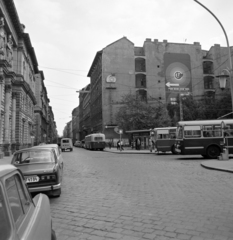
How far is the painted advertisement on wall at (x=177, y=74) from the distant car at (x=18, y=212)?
57.1m

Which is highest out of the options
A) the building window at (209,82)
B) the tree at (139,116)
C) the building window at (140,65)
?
the building window at (140,65)

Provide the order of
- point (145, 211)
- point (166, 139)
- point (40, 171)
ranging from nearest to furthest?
point (145, 211)
point (40, 171)
point (166, 139)

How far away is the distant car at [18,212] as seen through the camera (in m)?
1.90

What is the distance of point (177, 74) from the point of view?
195 feet

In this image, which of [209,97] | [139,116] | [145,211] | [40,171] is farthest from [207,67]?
[145,211]

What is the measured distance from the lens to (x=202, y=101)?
57.2 m

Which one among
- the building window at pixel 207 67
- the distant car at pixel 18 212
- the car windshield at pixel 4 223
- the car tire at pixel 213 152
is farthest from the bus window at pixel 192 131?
the building window at pixel 207 67

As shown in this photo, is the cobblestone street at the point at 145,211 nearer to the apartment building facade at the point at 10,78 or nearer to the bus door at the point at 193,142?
the bus door at the point at 193,142

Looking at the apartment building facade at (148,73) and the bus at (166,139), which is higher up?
the apartment building facade at (148,73)

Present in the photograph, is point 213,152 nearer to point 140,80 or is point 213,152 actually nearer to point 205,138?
point 205,138

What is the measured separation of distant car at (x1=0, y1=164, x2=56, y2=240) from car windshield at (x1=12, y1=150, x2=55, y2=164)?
16.8 feet

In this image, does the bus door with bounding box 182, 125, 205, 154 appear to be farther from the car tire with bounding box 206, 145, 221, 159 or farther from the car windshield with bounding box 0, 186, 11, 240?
the car windshield with bounding box 0, 186, 11, 240

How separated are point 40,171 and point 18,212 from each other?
4.91 m

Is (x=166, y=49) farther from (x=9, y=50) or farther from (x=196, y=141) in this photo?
(x=196, y=141)
